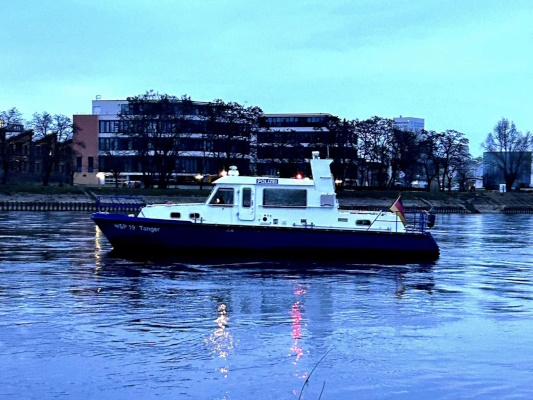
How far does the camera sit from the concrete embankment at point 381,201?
9044 cm

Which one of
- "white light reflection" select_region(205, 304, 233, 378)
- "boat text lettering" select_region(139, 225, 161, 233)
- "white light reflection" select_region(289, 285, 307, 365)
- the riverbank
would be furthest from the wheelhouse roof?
the riverbank

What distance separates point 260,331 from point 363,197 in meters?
91.5

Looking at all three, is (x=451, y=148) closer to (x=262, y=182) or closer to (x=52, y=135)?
(x=52, y=135)

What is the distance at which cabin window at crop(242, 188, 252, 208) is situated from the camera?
32.2m

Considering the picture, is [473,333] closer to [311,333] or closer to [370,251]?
[311,333]

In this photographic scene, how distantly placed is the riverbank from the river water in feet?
208

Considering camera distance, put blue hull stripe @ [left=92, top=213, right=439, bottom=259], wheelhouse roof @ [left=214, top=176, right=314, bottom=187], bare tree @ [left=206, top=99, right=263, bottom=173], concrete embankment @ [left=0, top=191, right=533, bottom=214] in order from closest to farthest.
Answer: blue hull stripe @ [left=92, top=213, right=439, bottom=259]
wheelhouse roof @ [left=214, top=176, right=314, bottom=187]
concrete embankment @ [left=0, top=191, right=533, bottom=214]
bare tree @ [left=206, top=99, right=263, bottom=173]

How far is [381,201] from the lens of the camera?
108875mm

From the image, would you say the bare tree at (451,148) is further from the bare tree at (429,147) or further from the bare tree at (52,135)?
the bare tree at (52,135)

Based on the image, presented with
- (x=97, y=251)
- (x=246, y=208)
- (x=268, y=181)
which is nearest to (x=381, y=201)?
(x=97, y=251)

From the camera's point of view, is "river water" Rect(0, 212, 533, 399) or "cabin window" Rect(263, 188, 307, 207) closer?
"river water" Rect(0, 212, 533, 399)

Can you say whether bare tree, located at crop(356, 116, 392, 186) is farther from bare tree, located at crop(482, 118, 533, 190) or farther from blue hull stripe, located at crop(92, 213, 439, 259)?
blue hull stripe, located at crop(92, 213, 439, 259)

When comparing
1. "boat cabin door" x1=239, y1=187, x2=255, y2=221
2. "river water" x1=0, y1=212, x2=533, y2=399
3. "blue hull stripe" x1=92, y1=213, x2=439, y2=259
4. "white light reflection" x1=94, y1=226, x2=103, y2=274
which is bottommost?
"river water" x1=0, y1=212, x2=533, y2=399

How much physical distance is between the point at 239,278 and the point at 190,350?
1084 cm
